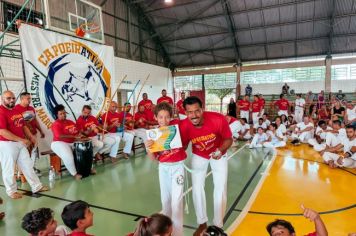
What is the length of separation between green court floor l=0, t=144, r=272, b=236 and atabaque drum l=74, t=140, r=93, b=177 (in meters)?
0.24

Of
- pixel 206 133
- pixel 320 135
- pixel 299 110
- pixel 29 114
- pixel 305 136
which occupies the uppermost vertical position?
pixel 29 114

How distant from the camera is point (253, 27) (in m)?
18.1

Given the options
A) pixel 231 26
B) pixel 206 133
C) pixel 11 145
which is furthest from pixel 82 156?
pixel 231 26

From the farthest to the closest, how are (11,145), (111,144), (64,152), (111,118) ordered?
(111,118) → (111,144) → (64,152) → (11,145)

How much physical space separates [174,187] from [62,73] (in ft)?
18.0

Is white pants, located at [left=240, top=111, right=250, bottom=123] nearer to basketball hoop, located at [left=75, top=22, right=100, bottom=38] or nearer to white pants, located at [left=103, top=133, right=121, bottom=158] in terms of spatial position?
white pants, located at [left=103, top=133, right=121, bottom=158]

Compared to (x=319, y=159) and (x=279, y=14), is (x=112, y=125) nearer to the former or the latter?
(x=319, y=159)

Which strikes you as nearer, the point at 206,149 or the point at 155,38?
the point at 206,149

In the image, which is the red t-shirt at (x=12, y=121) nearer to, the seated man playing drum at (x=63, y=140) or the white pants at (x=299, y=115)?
the seated man playing drum at (x=63, y=140)

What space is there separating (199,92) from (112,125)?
50.5ft

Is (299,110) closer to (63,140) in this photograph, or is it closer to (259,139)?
(259,139)

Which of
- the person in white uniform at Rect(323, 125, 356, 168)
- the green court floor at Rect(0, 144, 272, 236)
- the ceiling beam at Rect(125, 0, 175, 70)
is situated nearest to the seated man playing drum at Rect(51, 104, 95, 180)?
the green court floor at Rect(0, 144, 272, 236)

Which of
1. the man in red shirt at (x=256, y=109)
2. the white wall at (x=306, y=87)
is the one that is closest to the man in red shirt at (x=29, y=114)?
the man in red shirt at (x=256, y=109)

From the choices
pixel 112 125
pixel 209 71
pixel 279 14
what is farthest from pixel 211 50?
pixel 112 125
